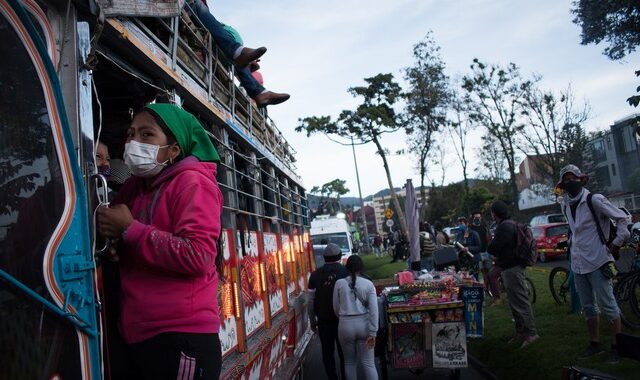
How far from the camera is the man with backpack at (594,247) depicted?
541 cm

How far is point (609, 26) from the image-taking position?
878cm

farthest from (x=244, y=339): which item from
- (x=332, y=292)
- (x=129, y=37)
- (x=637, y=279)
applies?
(x=637, y=279)

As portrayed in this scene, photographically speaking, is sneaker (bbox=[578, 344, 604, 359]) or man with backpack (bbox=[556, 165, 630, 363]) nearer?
man with backpack (bbox=[556, 165, 630, 363])

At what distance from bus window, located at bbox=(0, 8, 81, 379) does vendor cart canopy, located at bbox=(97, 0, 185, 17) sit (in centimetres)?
69

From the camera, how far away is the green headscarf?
7.20 ft

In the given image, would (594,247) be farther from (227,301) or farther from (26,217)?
(26,217)

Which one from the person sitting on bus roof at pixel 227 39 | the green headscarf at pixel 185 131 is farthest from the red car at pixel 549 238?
A: the green headscarf at pixel 185 131

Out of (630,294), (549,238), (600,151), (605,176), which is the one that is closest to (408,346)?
(630,294)

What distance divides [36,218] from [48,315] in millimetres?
298

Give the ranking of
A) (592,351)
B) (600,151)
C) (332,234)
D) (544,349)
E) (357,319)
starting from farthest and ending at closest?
(600,151)
(332,234)
(544,349)
(357,319)
(592,351)

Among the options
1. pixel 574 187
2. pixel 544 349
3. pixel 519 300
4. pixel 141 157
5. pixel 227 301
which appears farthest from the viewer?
pixel 519 300

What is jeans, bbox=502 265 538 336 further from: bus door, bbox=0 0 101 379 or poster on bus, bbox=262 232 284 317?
bus door, bbox=0 0 101 379

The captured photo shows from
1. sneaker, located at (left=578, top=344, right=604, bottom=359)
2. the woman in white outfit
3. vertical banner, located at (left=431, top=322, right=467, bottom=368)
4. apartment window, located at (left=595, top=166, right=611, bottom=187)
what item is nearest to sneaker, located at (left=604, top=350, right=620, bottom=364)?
sneaker, located at (left=578, top=344, right=604, bottom=359)

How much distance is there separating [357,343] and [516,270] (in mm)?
2404
